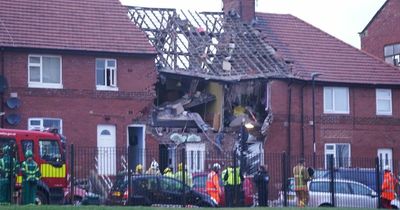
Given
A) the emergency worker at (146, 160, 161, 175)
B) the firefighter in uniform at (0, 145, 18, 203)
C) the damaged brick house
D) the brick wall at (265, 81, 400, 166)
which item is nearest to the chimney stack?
the damaged brick house

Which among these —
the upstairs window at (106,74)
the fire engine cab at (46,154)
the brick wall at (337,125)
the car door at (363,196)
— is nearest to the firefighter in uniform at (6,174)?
the fire engine cab at (46,154)

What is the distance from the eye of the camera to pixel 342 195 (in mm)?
33812

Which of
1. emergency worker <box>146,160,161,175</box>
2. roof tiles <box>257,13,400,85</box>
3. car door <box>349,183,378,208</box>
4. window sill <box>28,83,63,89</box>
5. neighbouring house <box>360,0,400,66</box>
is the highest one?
neighbouring house <box>360,0,400,66</box>

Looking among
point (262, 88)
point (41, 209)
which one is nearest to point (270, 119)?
point (262, 88)

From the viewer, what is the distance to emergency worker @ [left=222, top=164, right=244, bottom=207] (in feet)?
107

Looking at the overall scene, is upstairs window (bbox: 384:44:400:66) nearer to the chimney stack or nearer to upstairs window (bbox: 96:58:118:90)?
the chimney stack

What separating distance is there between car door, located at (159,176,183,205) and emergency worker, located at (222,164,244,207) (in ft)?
5.53

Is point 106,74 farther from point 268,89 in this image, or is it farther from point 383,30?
point 383,30

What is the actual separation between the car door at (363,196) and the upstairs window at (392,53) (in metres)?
28.9

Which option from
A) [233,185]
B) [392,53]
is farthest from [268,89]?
[392,53]

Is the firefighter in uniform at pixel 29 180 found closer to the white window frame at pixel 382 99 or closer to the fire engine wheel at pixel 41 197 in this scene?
the fire engine wheel at pixel 41 197

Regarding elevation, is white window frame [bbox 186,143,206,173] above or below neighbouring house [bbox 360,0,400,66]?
below

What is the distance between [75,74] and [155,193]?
13348 mm

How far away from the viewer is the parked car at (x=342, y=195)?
3366 cm
